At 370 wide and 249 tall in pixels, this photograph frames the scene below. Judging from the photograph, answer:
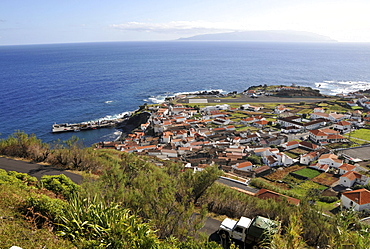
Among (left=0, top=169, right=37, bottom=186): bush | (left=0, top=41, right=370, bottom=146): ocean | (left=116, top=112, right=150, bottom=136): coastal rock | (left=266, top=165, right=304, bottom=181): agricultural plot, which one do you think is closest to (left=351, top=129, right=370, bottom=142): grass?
(left=266, top=165, right=304, bottom=181): agricultural plot

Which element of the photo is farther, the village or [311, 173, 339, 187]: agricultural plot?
[311, 173, 339, 187]: agricultural plot

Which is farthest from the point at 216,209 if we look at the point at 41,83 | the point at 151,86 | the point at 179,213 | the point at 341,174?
the point at 41,83

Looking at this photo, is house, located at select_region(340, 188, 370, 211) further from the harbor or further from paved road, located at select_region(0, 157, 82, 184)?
the harbor

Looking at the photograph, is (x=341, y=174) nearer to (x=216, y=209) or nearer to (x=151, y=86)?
(x=216, y=209)

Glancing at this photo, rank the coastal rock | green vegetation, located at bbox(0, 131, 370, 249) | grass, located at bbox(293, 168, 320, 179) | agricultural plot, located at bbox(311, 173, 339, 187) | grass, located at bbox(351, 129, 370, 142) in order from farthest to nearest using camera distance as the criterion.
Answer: the coastal rock, grass, located at bbox(351, 129, 370, 142), grass, located at bbox(293, 168, 320, 179), agricultural plot, located at bbox(311, 173, 339, 187), green vegetation, located at bbox(0, 131, 370, 249)

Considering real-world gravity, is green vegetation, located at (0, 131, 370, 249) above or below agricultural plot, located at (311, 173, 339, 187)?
above

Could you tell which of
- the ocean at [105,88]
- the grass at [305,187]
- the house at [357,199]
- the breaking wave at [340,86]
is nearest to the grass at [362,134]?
the grass at [305,187]

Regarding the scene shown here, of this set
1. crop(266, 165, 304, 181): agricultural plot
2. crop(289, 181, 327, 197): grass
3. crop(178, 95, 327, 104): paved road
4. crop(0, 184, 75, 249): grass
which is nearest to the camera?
crop(0, 184, 75, 249): grass

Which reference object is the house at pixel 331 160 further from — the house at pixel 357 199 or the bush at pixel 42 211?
the bush at pixel 42 211
